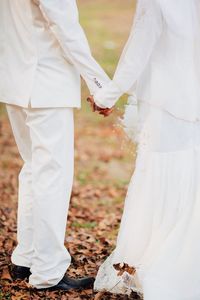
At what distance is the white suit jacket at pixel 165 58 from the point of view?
4223 mm

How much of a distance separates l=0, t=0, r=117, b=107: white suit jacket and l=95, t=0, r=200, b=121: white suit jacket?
25 cm

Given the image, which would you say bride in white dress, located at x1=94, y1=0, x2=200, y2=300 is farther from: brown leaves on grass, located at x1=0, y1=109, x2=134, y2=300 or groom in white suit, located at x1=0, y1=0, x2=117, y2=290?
brown leaves on grass, located at x1=0, y1=109, x2=134, y2=300

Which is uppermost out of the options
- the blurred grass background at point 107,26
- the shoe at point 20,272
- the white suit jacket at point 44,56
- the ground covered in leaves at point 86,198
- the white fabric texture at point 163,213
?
the white suit jacket at point 44,56

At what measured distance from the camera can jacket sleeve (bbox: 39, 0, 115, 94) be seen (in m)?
4.28

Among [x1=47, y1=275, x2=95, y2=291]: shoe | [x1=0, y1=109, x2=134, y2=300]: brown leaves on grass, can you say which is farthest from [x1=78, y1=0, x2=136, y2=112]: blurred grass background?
[x1=47, y1=275, x2=95, y2=291]: shoe

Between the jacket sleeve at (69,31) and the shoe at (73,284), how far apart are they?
144cm

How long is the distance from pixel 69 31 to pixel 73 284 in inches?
68.5

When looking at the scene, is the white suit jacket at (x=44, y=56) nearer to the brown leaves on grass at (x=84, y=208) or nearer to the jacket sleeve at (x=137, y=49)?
the jacket sleeve at (x=137, y=49)

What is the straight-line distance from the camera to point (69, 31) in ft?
14.2

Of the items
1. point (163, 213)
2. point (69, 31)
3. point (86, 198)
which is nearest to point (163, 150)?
point (163, 213)

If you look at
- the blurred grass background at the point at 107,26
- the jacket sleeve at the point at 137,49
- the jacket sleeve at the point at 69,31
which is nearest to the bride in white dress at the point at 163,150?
the jacket sleeve at the point at 137,49

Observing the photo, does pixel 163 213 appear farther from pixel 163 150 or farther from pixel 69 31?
pixel 69 31

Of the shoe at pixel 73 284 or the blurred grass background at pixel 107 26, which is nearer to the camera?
the shoe at pixel 73 284

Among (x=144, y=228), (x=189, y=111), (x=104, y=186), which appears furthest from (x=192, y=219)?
(x=104, y=186)
